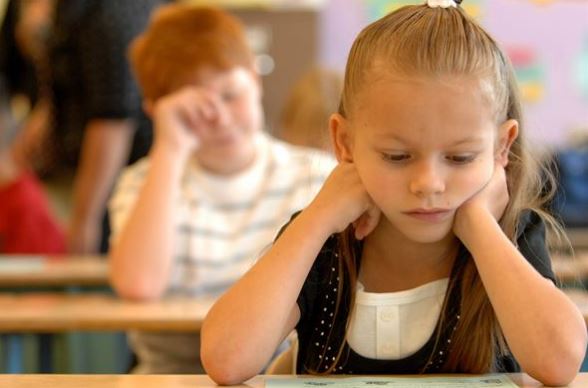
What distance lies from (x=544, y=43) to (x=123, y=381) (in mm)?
4623

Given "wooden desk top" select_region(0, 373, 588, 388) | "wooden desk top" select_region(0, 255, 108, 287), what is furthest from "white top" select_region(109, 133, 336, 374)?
"wooden desk top" select_region(0, 373, 588, 388)

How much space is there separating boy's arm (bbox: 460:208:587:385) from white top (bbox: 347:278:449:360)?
98 millimetres

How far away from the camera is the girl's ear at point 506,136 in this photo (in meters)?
1.30

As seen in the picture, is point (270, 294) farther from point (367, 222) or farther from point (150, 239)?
point (150, 239)

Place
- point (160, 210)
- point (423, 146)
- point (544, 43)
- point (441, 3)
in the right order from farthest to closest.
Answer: point (544, 43) < point (160, 210) < point (441, 3) < point (423, 146)

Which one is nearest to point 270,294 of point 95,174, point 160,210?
point 160,210

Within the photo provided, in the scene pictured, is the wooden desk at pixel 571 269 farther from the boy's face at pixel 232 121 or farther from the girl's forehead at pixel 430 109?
the girl's forehead at pixel 430 109

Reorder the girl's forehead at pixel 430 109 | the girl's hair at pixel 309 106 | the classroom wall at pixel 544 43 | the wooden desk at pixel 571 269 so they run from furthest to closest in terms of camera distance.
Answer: the classroom wall at pixel 544 43, the girl's hair at pixel 309 106, the wooden desk at pixel 571 269, the girl's forehead at pixel 430 109

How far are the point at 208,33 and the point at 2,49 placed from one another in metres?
1.84

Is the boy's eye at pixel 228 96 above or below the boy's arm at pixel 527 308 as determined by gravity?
above

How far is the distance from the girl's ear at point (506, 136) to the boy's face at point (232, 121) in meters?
0.97

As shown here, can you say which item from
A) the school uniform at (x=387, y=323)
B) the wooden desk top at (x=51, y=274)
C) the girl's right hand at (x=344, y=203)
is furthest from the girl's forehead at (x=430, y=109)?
the wooden desk top at (x=51, y=274)

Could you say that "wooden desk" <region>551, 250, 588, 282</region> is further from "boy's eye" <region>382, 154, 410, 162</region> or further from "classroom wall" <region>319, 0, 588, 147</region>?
"classroom wall" <region>319, 0, 588, 147</region>

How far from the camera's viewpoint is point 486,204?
4.35 feet
